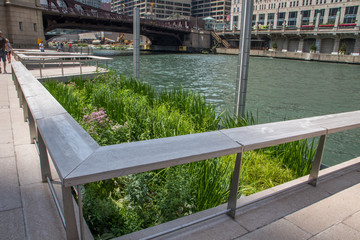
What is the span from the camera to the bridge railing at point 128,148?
1.60 meters

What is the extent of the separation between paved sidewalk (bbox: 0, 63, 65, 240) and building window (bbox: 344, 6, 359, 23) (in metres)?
85.7

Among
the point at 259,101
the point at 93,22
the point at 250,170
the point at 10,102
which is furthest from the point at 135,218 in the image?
the point at 93,22

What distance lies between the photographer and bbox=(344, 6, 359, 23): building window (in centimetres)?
7281

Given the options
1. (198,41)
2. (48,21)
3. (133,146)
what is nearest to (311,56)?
(198,41)

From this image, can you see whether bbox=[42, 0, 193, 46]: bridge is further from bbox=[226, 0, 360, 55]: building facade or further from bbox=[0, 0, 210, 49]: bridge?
bbox=[226, 0, 360, 55]: building facade

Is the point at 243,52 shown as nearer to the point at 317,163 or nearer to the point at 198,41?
the point at 317,163

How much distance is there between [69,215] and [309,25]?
298 feet

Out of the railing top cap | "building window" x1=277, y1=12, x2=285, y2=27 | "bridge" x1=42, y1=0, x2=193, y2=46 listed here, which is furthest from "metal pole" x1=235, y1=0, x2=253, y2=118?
"building window" x1=277, y1=12, x2=285, y2=27

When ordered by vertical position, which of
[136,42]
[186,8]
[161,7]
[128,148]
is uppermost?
[186,8]

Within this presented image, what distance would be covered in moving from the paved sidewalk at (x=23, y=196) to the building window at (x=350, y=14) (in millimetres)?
85690

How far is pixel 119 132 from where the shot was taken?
4754 mm

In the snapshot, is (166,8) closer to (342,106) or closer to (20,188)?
(342,106)

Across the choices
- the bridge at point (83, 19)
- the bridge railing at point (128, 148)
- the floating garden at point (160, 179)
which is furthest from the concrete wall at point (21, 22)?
the bridge railing at point (128, 148)

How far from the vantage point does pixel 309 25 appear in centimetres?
8106
